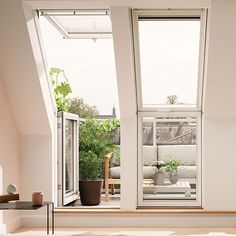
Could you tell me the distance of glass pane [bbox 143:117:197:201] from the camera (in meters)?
8.18

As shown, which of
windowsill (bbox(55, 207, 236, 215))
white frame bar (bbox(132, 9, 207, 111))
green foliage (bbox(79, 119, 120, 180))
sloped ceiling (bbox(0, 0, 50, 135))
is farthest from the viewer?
green foliage (bbox(79, 119, 120, 180))

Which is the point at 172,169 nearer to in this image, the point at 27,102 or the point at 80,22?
the point at 27,102

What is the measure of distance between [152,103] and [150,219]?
1.62m

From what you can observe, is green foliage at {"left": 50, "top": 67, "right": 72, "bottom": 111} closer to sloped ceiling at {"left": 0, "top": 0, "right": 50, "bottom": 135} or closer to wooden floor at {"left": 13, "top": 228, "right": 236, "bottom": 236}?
sloped ceiling at {"left": 0, "top": 0, "right": 50, "bottom": 135}

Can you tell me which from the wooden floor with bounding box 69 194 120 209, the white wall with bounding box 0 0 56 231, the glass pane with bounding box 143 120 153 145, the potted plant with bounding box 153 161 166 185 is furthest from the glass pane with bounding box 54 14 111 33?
the wooden floor with bounding box 69 194 120 209

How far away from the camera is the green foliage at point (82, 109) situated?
34.0 feet

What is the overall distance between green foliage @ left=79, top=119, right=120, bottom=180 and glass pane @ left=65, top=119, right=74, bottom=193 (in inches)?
21.5

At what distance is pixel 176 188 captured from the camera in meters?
8.23

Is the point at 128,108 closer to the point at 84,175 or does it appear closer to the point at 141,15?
the point at 141,15

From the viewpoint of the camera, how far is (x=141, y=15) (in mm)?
7184

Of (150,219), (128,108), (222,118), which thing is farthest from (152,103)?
(150,219)

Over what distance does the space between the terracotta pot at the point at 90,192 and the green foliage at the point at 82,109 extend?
71.6 inches

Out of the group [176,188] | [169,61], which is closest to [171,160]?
[176,188]

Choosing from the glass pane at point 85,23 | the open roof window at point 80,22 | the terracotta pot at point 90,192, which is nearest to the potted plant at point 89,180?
the terracotta pot at point 90,192
